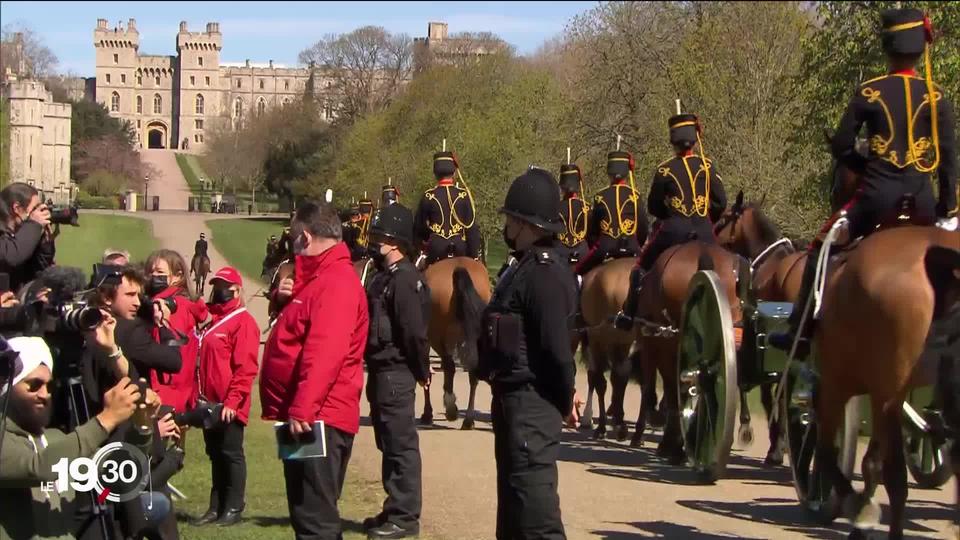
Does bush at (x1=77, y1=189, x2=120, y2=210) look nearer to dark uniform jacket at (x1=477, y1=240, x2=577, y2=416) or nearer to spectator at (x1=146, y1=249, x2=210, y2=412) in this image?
spectator at (x1=146, y1=249, x2=210, y2=412)

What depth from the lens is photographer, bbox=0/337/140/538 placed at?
5609 millimetres

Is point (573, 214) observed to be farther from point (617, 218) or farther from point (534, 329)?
point (534, 329)

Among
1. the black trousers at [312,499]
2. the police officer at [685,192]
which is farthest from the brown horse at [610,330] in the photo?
the black trousers at [312,499]

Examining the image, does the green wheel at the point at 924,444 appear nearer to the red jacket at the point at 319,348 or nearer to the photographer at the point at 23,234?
the red jacket at the point at 319,348

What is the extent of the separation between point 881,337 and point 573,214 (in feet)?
33.0

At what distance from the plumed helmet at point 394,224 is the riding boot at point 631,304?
152 inches

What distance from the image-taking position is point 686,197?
1351cm

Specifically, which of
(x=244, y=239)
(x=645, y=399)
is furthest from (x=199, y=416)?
(x=244, y=239)

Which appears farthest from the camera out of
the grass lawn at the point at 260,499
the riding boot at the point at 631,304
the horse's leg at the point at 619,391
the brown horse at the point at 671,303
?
the horse's leg at the point at 619,391

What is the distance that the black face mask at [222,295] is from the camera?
10.6m

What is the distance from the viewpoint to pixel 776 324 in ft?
35.0

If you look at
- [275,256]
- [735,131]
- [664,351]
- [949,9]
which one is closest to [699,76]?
[735,131]

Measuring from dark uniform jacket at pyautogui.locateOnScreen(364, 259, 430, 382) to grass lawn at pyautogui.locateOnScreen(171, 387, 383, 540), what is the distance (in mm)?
1219

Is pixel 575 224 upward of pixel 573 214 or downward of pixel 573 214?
downward
